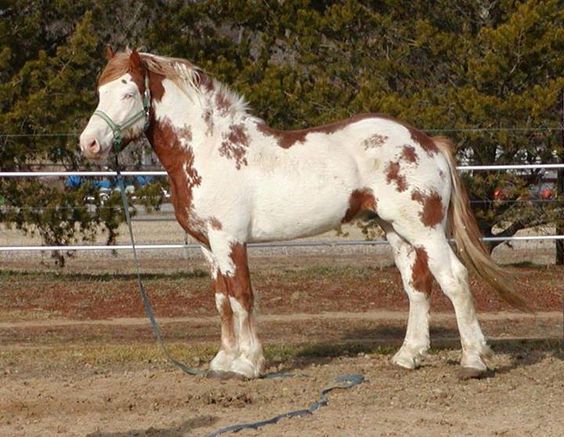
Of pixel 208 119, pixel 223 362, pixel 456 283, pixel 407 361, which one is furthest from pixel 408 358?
Answer: pixel 208 119

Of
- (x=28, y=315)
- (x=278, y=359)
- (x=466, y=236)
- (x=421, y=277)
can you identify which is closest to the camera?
(x=466, y=236)

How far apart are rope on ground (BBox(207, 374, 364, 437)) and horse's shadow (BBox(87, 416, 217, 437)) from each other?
21 centimetres

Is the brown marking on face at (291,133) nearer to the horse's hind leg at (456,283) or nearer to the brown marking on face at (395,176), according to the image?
the brown marking on face at (395,176)

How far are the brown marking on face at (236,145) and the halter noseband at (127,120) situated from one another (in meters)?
0.59

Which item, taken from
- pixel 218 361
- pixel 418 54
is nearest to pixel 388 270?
pixel 418 54

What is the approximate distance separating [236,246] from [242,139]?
78 centimetres

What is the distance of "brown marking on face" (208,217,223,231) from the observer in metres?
8.22

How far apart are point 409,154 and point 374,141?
267mm

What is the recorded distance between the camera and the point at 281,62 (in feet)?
52.4

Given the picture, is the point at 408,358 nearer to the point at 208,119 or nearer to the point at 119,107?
the point at 208,119

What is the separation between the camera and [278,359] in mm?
9367

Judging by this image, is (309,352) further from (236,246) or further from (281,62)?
(281,62)

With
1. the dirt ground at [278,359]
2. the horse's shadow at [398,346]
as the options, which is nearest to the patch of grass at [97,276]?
the dirt ground at [278,359]

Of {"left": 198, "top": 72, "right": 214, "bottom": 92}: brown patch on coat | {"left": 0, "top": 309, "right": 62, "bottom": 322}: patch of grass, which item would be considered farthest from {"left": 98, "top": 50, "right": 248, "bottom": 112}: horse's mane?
{"left": 0, "top": 309, "right": 62, "bottom": 322}: patch of grass
